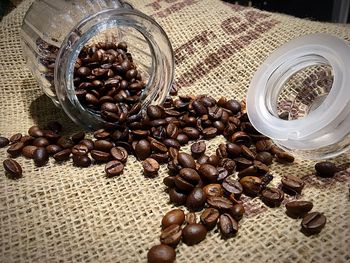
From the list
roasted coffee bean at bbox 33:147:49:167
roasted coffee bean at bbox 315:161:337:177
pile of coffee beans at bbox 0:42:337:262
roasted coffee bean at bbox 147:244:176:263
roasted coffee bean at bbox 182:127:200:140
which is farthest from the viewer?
roasted coffee bean at bbox 182:127:200:140

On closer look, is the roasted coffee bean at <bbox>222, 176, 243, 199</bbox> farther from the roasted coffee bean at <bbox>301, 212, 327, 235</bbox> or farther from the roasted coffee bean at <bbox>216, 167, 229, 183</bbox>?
the roasted coffee bean at <bbox>301, 212, 327, 235</bbox>

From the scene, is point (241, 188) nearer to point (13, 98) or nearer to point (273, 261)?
point (273, 261)

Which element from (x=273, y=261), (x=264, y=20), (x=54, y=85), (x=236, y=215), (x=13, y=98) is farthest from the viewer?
(x=264, y=20)

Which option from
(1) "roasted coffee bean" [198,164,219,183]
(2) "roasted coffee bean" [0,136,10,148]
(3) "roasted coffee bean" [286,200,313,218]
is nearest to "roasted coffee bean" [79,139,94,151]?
(2) "roasted coffee bean" [0,136,10,148]

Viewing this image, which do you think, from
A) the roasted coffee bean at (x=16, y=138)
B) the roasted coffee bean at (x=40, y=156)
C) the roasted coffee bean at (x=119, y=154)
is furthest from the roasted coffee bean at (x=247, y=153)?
the roasted coffee bean at (x=16, y=138)

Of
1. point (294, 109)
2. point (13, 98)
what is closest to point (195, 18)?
point (294, 109)

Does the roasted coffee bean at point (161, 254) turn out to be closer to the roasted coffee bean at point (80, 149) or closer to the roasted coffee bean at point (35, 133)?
the roasted coffee bean at point (80, 149)

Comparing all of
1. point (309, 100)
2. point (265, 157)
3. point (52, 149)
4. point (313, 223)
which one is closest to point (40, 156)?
point (52, 149)
